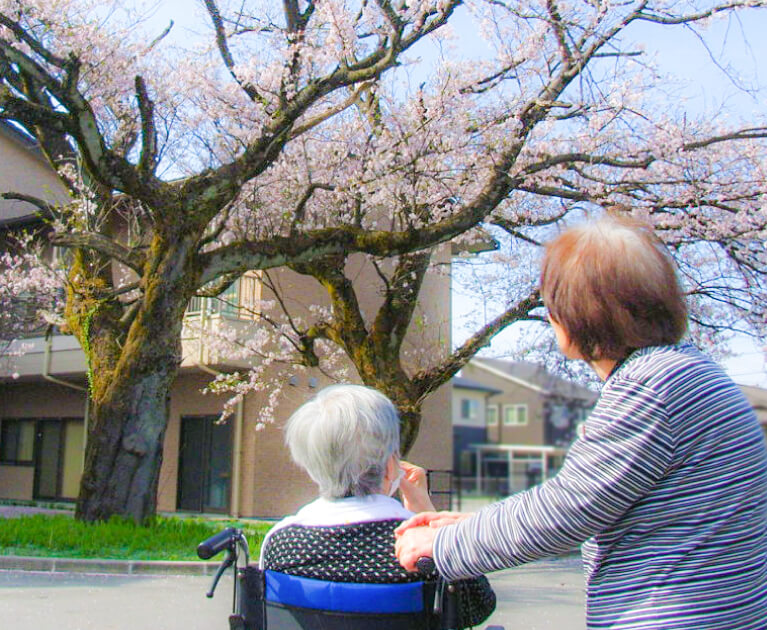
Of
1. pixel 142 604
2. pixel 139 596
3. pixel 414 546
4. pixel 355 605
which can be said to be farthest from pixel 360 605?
pixel 139 596

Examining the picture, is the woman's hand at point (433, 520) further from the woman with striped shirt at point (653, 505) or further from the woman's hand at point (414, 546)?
the woman with striped shirt at point (653, 505)

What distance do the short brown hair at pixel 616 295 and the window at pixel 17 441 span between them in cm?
2290

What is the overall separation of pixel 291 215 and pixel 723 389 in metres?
11.6

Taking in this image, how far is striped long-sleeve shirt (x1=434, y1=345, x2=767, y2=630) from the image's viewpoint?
5.00 feet

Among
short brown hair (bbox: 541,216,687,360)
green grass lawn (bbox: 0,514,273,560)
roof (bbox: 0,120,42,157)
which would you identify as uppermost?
roof (bbox: 0,120,42,157)

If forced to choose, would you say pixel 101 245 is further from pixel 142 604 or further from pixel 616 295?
pixel 616 295

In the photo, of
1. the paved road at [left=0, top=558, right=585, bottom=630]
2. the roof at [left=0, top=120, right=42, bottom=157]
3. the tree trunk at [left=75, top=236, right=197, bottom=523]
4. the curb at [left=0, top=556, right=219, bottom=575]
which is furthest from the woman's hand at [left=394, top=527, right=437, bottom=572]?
the roof at [left=0, top=120, right=42, bottom=157]

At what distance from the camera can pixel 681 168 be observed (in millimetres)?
12203

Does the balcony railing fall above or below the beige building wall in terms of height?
below

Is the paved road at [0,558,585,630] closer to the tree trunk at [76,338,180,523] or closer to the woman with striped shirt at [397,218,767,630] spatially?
the tree trunk at [76,338,180,523]

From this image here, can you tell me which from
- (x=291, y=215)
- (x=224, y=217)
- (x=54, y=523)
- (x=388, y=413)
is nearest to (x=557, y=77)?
(x=291, y=215)

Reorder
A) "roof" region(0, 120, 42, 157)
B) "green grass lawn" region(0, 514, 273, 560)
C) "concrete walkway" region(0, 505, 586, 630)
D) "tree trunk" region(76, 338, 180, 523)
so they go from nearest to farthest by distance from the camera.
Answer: "concrete walkway" region(0, 505, 586, 630)
"green grass lawn" region(0, 514, 273, 560)
"tree trunk" region(76, 338, 180, 523)
"roof" region(0, 120, 42, 157)

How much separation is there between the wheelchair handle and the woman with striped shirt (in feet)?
2.16

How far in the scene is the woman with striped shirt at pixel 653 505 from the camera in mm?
1527
